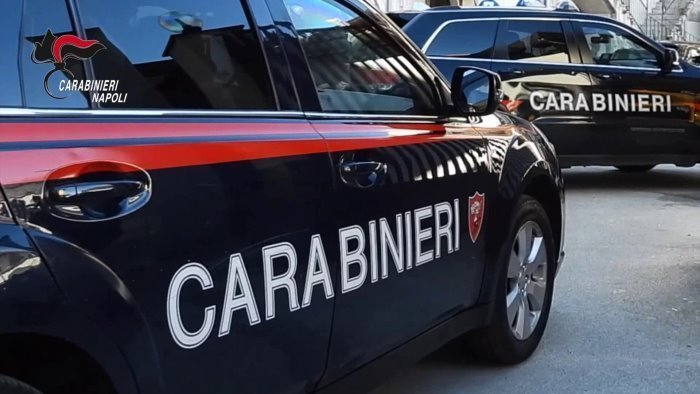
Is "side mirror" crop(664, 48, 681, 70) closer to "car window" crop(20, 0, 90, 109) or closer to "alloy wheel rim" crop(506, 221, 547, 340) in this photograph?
"alloy wheel rim" crop(506, 221, 547, 340)

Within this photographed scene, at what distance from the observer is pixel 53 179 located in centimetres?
186

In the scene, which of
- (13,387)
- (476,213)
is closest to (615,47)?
(476,213)

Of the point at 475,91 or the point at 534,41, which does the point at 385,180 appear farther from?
the point at 534,41

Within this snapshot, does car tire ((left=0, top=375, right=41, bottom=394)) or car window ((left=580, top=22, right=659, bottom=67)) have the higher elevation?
car tire ((left=0, top=375, right=41, bottom=394))

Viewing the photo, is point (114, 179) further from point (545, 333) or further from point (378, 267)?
point (545, 333)

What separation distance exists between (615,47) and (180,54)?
796 cm

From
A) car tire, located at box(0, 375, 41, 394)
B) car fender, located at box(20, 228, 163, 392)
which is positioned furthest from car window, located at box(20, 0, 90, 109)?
car tire, located at box(0, 375, 41, 394)

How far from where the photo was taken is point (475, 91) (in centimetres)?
392

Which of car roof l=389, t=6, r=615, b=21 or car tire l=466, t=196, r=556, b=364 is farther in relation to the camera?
car roof l=389, t=6, r=615, b=21

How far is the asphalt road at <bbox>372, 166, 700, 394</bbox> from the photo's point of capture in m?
4.05

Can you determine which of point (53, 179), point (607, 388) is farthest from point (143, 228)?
point (607, 388)

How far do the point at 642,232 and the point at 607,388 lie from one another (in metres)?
3.85

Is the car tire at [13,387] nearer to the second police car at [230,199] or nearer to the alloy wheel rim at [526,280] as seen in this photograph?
the second police car at [230,199]

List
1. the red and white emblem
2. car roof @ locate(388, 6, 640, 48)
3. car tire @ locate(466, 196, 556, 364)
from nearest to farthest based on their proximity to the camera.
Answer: the red and white emblem, car tire @ locate(466, 196, 556, 364), car roof @ locate(388, 6, 640, 48)
